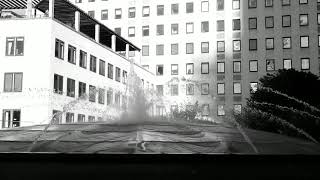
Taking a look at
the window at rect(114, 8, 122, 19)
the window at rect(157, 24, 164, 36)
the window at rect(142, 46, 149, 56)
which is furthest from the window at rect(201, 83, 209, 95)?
the window at rect(114, 8, 122, 19)

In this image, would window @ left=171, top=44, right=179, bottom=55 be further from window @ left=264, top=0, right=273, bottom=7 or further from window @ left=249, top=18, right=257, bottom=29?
window @ left=264, top=0, right=273, bottom=7

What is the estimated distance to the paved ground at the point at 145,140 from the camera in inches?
207

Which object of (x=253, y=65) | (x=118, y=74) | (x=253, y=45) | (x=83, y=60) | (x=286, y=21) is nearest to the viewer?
(x=83, y=60)

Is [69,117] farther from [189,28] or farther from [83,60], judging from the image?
[189,28]

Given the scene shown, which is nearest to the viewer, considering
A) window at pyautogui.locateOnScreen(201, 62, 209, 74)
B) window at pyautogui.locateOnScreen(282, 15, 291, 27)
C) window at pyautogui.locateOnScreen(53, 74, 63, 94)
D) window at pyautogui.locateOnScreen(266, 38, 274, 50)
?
window at pyautogui.locateOnScreen(53, 74, 63, 94)

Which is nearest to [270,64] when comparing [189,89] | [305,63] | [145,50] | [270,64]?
[270,64]

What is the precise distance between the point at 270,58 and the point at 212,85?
7.90 metres

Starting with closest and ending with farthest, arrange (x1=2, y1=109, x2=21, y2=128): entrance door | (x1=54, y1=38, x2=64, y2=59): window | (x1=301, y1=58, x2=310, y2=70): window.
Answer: (x1=2, y1=109, x2=21, y2=128): entrance door, (x1=54, y1=38, x2=64, y2=59): window, (x1=301, y1=58, x2=310, y2=70): window

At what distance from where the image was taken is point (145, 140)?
557 centimetres

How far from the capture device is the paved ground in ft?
17.3

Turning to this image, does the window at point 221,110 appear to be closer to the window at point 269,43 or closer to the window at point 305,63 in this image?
the window at point 269,43

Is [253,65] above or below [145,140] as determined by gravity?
above

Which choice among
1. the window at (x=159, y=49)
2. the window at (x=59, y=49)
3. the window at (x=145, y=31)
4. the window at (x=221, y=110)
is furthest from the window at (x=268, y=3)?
the window at (x=59, y=49)
